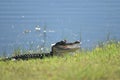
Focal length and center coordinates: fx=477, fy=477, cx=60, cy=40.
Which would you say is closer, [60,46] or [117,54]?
[117,54]

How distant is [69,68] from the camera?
6508 mm

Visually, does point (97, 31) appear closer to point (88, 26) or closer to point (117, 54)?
point (88, 26)

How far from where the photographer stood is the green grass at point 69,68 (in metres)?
5.98

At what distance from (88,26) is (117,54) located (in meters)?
19.0

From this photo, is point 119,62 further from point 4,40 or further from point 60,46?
point 4,40

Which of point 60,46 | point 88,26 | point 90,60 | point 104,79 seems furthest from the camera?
point 88,26

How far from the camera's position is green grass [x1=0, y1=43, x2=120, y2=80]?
19.6ft

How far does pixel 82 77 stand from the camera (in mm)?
5891

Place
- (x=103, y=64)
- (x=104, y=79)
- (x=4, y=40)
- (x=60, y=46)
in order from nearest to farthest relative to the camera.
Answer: (x=104, y=79)
(x=103, y=64)
(x=60, y=46)
(x=4, y=40)

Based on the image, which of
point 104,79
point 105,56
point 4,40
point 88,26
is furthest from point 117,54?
point 88,26

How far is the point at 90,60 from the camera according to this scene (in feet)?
23.9

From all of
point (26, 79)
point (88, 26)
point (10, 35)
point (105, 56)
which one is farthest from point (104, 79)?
point (88, 26)

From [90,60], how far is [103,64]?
0.58m

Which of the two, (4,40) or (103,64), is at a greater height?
(103,64)
